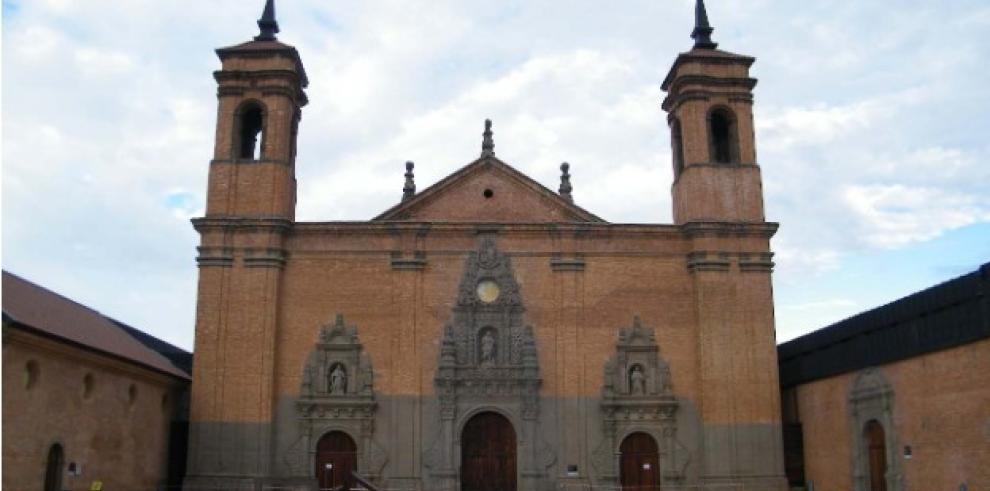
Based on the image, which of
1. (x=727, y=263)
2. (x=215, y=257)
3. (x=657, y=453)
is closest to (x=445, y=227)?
(x=215, y=257)

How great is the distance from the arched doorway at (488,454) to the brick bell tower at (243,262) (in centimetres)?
600

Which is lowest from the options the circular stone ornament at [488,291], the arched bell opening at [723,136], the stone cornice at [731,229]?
the circular stone ornament at [488,291]

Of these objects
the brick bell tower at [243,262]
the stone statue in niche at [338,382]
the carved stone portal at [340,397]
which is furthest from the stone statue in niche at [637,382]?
the brick bell tower at [243,262]

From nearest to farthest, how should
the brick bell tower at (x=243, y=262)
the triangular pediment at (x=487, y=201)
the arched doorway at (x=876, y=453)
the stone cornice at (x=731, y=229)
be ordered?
the arched doorway at (x=876, y=453), the brick bell tower at (x=243, y=262), the stone cornice at (x=731, y=229), the triangular pediment at (x=487, y=201)

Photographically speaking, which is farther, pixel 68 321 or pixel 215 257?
pixel 215 257

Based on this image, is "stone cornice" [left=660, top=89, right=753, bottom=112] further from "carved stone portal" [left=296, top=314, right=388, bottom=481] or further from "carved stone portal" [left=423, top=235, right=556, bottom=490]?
"carved stone portal" [left=296, top=314, right=388, bottom=481]

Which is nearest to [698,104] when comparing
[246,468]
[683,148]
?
[683,148]

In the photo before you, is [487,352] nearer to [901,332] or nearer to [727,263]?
[727,263]

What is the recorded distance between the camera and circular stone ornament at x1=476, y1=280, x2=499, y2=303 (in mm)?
29344

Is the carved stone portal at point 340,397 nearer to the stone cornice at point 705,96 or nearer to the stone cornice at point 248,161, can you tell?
the stone cornice at point 248,161

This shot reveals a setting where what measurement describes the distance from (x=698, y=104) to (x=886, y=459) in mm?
12802

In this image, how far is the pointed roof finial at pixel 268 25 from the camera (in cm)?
3200

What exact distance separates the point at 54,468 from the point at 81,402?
6.11ft

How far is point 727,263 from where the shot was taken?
96.5ft
